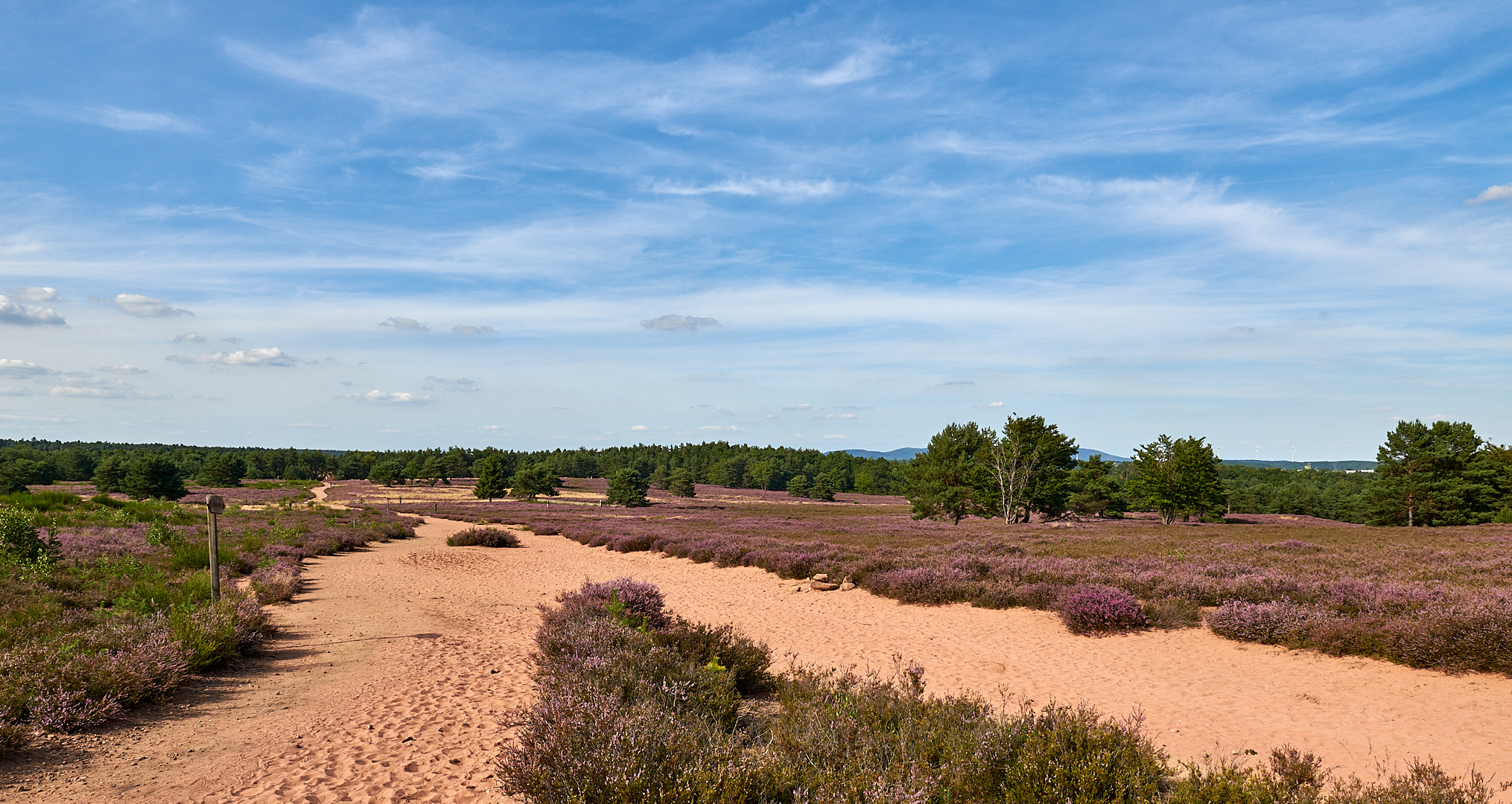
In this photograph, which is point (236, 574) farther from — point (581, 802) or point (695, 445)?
point (695, 445)

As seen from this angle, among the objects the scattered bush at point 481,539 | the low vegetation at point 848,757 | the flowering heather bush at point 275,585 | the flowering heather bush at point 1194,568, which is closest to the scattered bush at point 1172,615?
the flowering heather bush at point 1194,568

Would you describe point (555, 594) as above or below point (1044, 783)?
below

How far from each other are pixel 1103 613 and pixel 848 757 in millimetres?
9562

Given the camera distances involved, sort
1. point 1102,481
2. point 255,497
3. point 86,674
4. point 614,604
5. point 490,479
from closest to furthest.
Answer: point 86,674, point 614,604, point 1102,481, point 255,497, point 490,479

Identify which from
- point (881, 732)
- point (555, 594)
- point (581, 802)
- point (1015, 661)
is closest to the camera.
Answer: point (581, 802)

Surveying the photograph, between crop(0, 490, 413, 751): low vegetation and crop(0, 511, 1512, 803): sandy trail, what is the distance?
39 cm

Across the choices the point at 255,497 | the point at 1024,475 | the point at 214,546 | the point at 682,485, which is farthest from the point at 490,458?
the point at 214,546

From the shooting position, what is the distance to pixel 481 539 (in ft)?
98.8

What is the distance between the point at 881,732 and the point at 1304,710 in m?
6.29

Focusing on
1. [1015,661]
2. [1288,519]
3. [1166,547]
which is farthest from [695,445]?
[1015,661]

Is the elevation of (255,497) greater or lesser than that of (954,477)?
lesser

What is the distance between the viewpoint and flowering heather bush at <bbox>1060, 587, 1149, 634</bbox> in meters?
12.7

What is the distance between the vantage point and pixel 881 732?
19.9 ft

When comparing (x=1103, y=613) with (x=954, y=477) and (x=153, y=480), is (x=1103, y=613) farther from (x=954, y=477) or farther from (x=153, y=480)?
(x=153, y=480)
